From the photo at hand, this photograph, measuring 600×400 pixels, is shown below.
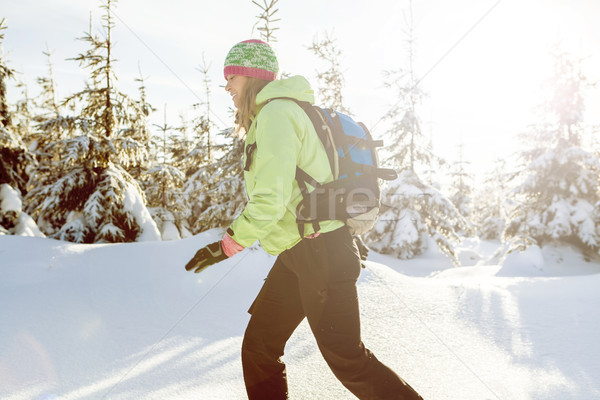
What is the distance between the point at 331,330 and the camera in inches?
72.1

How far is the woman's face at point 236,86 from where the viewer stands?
2.14 meters

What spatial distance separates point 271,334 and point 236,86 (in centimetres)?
145

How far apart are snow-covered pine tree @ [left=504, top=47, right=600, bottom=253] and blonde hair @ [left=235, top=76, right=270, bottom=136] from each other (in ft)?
55.4

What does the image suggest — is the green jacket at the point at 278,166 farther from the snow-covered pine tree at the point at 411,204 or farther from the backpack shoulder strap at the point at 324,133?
the snow-covered pine tree at the point at 411,204

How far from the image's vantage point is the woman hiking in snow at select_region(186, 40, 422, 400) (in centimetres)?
174

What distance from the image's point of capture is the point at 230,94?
219 cm

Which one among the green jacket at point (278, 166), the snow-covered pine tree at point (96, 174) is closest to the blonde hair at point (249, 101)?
the green jacket at point (278, 166)

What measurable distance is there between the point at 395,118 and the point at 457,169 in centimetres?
1948

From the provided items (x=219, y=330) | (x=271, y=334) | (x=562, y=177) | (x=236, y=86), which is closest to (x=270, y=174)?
(x=236, y=86)

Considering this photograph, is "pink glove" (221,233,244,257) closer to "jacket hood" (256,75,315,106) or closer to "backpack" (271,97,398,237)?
"backpack" (271,97,398,237)

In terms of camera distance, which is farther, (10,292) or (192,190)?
(192,190)

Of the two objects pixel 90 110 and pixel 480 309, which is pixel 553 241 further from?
pixel 90 110

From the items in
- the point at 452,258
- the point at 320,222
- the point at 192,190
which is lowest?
the point at 452,258

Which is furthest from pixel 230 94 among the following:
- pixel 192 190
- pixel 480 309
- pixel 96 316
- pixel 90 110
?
pixel 192 190
